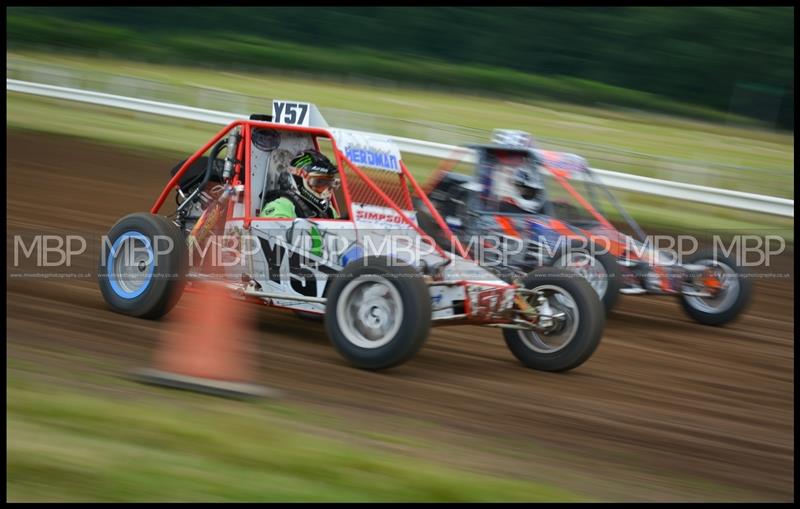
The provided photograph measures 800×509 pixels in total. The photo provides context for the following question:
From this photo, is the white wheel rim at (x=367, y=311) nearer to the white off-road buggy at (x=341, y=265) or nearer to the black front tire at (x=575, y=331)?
the white off-road buggy at (x=341, y=265)

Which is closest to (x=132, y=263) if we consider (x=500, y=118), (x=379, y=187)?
(x=379, y=187)

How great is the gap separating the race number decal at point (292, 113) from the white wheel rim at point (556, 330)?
1.97m

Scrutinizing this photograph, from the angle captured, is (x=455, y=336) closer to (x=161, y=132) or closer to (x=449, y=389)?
(x=449, y=389)

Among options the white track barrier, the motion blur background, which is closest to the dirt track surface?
the motion blur background

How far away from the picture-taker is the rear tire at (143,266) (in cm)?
734

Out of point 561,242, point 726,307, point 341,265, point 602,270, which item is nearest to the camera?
point 341,265

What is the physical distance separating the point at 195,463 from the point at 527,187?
583 centimetres

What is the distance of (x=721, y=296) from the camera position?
9609mm

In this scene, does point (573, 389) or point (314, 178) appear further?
point (314, 178)

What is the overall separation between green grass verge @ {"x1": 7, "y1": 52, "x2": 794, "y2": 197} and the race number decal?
31.3 feet

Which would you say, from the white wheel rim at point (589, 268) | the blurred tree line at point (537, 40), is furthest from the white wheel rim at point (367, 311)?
the blurred tree line at point (537, 40)

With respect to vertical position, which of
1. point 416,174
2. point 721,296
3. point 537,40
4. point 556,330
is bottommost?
point 556,330

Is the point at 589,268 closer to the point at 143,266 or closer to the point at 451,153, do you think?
the point at 143,266

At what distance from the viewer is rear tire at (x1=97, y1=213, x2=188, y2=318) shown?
7340mm
